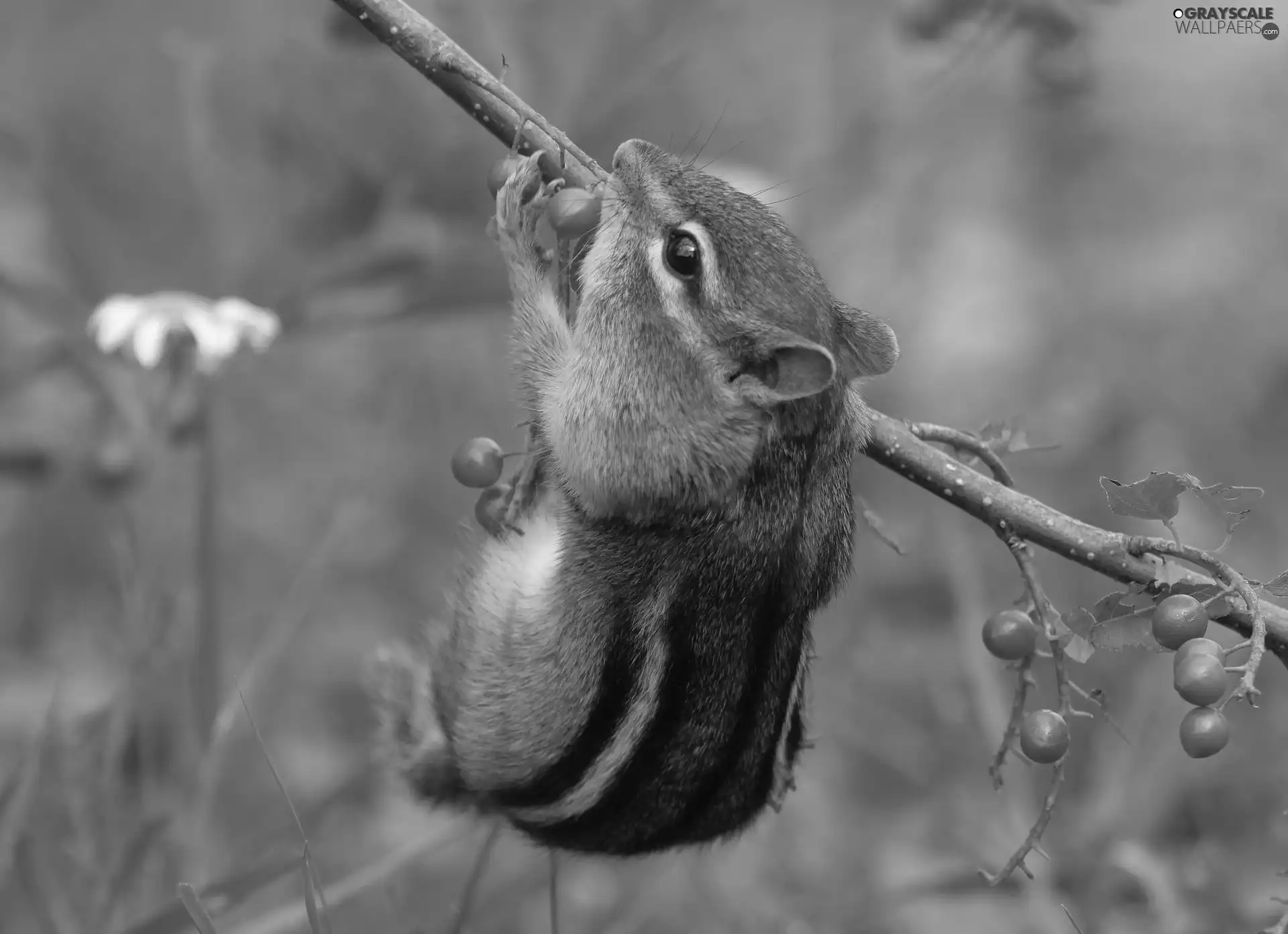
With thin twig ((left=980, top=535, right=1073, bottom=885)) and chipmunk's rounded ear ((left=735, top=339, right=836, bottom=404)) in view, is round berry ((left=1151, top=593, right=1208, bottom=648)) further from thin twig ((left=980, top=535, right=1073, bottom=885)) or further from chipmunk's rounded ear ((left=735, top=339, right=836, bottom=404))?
chipmunk's rounded ear ((left=735, top=339, right=836, bottom=404))

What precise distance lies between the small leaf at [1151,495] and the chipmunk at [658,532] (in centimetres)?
54

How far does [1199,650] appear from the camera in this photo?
2.19 m

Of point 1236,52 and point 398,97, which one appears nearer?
point 398,97

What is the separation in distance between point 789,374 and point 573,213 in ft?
1.76

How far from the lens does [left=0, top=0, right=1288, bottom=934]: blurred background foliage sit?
361cm

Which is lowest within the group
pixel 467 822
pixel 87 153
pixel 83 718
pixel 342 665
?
pixel 342 665

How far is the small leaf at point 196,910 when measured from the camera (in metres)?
2.38

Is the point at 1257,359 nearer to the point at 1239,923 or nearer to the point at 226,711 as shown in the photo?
the point at 1239,923

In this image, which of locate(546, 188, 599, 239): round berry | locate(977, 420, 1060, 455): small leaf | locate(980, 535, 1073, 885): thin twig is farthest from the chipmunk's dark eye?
locate(980, 535, 1073, 885): thin twig

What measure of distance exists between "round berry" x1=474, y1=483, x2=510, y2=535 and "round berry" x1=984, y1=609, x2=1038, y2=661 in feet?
3.29

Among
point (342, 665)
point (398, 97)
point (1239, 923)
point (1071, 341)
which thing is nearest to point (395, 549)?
point (342, 665)

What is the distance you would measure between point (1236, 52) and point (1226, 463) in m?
4.15

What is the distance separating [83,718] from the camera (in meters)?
3.73

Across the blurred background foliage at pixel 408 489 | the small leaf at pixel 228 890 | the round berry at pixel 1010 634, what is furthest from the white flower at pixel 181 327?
the round berry at pixel 1010 634
